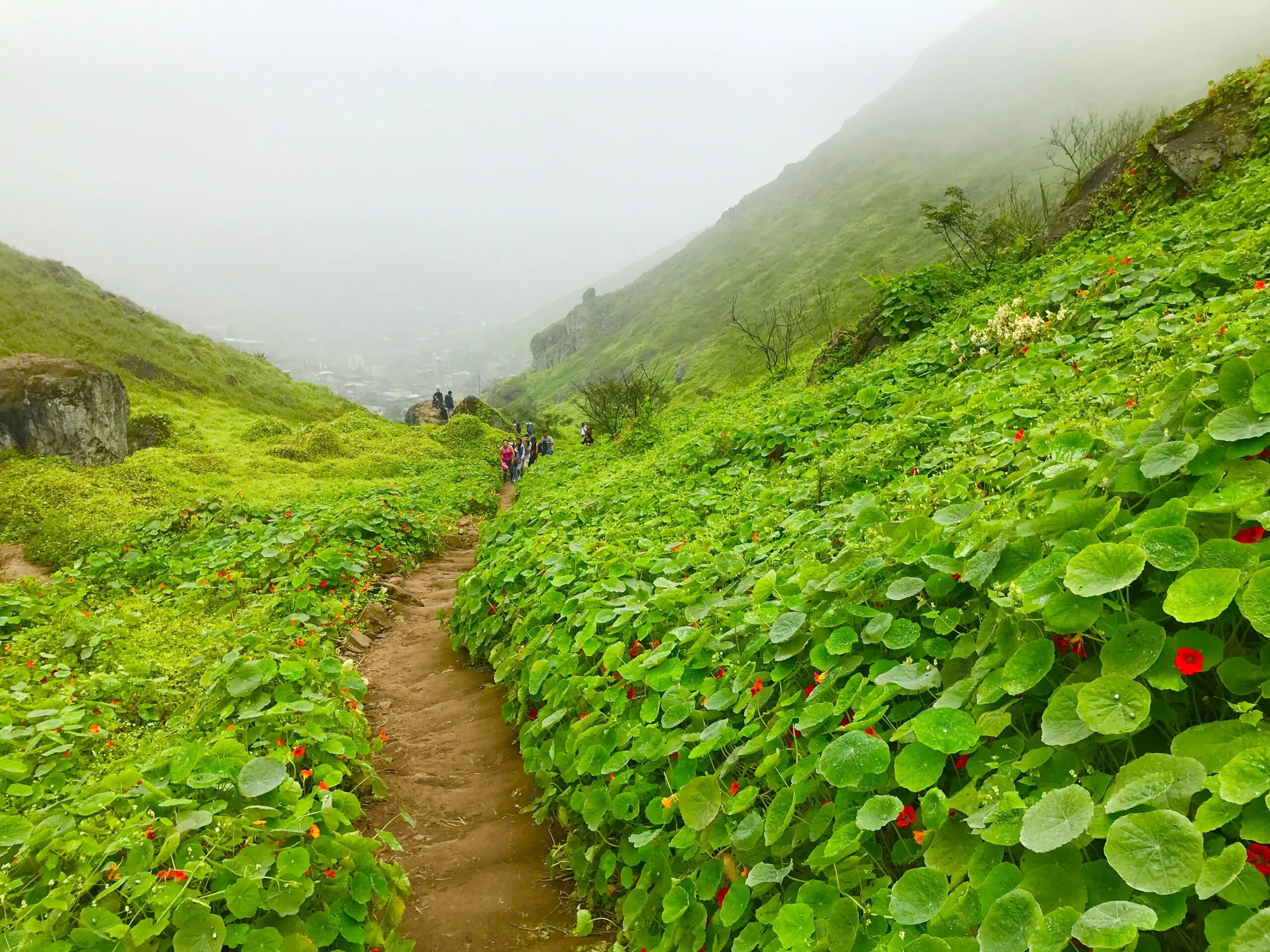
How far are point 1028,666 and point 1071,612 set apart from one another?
264 millimetres

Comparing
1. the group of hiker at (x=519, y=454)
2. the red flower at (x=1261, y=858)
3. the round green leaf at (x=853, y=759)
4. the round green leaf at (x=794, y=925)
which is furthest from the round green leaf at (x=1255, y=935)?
the group of hiker at (x=519, y=454)

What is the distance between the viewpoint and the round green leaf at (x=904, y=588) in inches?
132

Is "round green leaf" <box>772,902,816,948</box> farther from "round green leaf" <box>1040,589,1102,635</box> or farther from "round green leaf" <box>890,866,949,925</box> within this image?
"round green leaf" <box>1040,589,1102,635</box>

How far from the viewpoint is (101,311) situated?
3578cm

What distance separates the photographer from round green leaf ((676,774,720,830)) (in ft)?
11.1

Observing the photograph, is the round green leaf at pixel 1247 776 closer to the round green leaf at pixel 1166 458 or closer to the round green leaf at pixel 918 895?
the round green leaf at pixel 918 895

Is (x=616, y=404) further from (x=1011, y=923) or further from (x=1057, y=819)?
(x=1011, y=923)

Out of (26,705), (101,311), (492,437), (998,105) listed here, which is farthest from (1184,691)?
(998,105)

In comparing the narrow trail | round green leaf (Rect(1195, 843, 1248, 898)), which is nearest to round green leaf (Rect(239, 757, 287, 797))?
the narrow trail

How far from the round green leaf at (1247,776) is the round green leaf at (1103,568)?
2.03 feet

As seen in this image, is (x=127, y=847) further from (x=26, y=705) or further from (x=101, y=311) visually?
(x=101, y=311)

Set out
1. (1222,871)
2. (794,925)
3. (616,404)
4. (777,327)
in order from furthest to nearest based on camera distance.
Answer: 1. (777,327)
2. (616,404)
3. (794,925)
4. (1222,871)

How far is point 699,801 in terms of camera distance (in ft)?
11.3

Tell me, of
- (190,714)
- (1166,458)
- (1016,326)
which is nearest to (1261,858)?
(1166,458)
